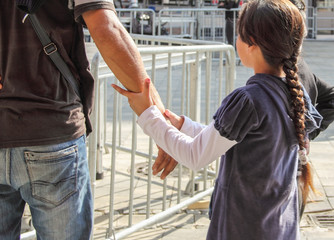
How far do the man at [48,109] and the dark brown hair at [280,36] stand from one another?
43cm

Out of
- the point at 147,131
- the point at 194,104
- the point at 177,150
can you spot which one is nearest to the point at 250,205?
the point at 177,150

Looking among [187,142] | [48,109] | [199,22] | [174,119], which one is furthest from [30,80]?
[199,22]

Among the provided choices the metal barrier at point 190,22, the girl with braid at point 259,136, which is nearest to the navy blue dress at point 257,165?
the girl with braid at point 259,136

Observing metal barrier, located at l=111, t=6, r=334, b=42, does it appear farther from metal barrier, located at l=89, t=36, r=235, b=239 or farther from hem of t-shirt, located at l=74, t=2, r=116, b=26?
hem of t-shirt, located at l=74, t=2, r=116, b=26

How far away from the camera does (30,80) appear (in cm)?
180

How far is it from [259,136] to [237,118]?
115 mm

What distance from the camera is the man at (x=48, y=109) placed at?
5.90 feet

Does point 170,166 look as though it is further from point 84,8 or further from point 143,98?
point 84,8

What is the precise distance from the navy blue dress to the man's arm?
35cm

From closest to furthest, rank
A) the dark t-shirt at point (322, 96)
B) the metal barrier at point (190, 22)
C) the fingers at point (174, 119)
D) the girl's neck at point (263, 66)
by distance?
the girl's neck at point (263, 66) < the fingers at point (174, 119) < the dark t-shirt at point (322, 96) < the metal barrier at point (190, 22)

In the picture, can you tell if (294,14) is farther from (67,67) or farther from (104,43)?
(67,67)

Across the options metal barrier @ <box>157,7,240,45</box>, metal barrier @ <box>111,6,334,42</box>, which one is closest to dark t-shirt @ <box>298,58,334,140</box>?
metal barrier @ <box>111,6,334,42</box>

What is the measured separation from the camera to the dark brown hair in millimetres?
1920

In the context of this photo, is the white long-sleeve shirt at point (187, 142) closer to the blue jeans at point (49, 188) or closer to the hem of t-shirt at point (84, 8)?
the blue jeans at point (49, 188)
